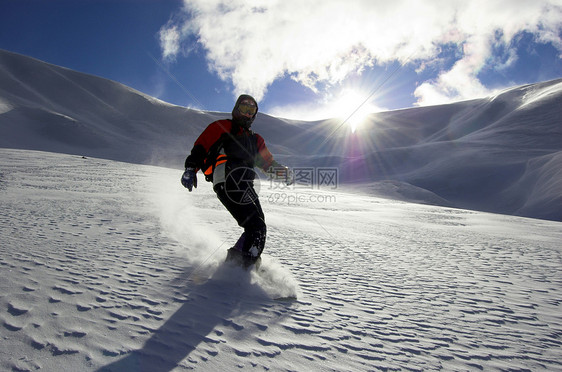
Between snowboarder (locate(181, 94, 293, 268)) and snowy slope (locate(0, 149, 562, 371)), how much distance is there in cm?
34

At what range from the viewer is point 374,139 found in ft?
346

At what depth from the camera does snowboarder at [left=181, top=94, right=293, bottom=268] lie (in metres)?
2.82

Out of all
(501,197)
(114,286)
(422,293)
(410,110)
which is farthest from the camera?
(410,110)

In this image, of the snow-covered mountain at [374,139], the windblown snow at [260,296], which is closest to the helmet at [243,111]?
the windblown snow at [260,296]

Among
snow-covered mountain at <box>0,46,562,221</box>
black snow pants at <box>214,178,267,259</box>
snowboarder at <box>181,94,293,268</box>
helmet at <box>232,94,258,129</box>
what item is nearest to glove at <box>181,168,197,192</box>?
snowboarder at <box>181,94,293,268</box>

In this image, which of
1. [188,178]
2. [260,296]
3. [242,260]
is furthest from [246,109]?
[260,296]

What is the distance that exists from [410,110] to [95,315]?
472 feet

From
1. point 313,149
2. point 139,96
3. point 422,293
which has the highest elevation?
point 139,96

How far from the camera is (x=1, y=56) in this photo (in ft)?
266

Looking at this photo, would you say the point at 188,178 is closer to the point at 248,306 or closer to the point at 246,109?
the point at 246,109

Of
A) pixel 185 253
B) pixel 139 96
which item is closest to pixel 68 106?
pixel 139 96

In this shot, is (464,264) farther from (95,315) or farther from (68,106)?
(68,106)

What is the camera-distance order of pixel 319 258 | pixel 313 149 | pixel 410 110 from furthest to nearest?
1. pixel 410 110
2. pixel 313 149
3. pixel 319 258

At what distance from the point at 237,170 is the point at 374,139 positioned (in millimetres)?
109393
